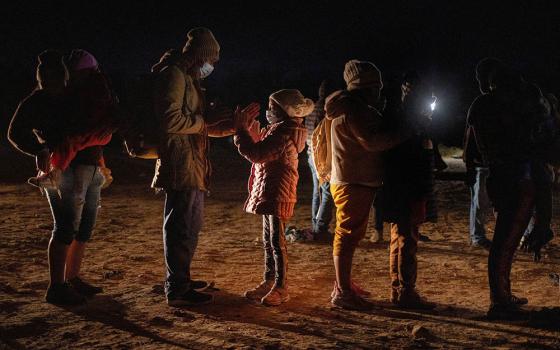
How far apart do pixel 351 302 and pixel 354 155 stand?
1.26 m

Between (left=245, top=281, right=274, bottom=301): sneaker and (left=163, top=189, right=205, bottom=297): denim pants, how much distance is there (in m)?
0.58

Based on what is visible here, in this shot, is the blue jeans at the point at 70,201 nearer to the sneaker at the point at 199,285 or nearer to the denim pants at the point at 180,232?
the denim pants at the point at 180,232

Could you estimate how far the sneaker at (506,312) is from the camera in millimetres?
4555

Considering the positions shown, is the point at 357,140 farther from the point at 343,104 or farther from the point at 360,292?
the point at 360,292

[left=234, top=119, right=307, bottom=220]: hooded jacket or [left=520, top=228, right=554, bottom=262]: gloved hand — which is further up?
[left=234, top=119, right=307, bottom=220]: hooded jacket

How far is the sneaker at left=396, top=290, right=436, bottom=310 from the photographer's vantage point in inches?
192

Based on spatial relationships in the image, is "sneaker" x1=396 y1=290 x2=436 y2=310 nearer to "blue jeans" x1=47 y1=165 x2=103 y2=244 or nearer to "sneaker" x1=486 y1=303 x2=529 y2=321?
"sneaker" x1=486 y1=303 x2=529 y2=321

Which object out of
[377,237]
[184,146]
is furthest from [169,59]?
[377,237]

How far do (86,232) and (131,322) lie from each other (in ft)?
3.63

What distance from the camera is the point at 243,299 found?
5.20m

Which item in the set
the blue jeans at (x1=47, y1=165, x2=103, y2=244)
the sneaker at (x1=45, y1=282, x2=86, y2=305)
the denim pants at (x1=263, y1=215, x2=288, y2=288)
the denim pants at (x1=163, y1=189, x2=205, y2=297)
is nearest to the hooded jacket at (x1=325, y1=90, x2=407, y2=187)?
the denim pants at (x1=263, y1=215, x2=288, y2=288)

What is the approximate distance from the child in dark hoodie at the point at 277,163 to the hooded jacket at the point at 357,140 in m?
0.36

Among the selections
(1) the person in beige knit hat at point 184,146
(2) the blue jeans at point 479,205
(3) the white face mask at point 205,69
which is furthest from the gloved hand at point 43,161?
(2) the blue jeans at point 479,205

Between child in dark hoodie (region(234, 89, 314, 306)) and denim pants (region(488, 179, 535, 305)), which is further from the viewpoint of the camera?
child in dark hoodie (region(234, 89, 314, 306))
